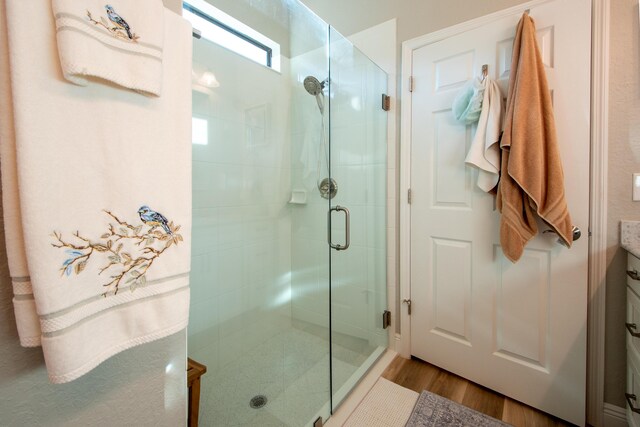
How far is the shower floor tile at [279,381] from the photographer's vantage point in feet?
4.05

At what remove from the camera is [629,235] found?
115 cm

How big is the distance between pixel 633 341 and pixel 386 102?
5.44 ft

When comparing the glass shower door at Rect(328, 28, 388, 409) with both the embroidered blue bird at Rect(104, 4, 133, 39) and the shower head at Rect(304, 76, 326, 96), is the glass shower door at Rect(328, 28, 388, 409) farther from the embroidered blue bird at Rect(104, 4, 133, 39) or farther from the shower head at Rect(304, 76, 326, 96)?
the embroidered blue bird at Rect(104, 4, 133, 39)

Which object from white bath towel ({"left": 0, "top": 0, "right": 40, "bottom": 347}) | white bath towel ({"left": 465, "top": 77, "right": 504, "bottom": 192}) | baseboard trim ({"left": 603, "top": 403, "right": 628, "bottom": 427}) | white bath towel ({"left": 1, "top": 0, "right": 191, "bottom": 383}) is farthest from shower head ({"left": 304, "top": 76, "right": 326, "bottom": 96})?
baseboard trim ({"left": 603, "top": 403, "right": 628, "bottom": 427})

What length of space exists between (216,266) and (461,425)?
1.44 m

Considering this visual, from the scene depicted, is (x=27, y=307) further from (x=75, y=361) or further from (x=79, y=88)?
(x=79, y=88)

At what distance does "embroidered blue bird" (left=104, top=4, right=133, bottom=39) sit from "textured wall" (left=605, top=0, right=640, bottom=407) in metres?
1.76

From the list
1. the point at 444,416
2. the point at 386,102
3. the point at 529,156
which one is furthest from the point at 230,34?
the point at 444,416

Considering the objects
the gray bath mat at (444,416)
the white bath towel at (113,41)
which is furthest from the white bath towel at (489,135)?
the white bath towel at (113,41)

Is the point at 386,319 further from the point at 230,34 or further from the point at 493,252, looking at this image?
the point at 230,34

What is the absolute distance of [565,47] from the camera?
125 cm

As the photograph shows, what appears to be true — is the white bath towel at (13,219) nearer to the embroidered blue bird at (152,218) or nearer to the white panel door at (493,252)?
the embroidered blue bird at (152,218)

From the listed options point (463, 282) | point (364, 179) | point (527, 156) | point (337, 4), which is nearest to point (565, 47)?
point (527, 156)

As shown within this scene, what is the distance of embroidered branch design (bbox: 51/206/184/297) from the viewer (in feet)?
1.47
